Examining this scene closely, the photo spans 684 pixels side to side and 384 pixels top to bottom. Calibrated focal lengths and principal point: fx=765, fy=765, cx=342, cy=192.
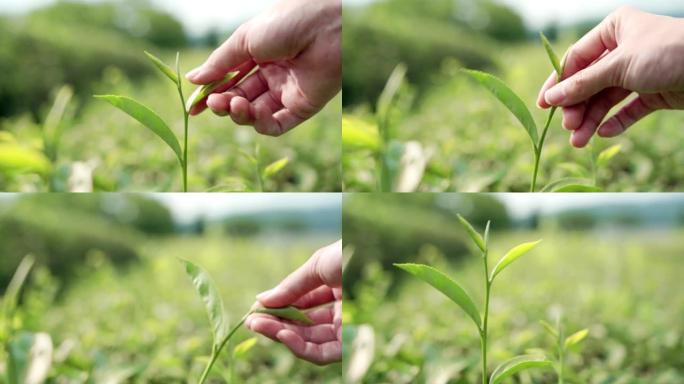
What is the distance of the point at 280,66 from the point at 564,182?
1.51 ft

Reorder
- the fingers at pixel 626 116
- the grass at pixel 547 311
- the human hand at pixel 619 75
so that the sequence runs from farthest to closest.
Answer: the grass at pixel 547 311 < the fingers at pixel 626 116 < the human hand at pixel 619 75

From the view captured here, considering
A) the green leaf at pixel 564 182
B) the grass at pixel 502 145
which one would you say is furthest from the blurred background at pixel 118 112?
the green leaf at pixel 564 182

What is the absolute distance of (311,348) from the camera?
3.65ft

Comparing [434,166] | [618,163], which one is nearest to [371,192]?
[434,166]

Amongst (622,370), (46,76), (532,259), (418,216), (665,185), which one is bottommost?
(622,370)

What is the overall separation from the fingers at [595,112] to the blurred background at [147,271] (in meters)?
0.37

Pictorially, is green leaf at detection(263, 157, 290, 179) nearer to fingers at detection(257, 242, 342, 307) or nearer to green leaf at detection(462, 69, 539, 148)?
fingers at detection(257, 242, 342, 307)

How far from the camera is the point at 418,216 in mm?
1397

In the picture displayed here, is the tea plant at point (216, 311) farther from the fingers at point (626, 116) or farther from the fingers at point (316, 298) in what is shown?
the fingers at point (626, 116)

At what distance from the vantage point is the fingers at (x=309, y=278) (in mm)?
1111

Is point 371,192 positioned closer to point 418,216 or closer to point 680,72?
point 418,216

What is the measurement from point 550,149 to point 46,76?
32.8 inches

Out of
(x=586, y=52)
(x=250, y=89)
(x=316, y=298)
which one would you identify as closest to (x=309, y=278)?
(x=316, y=298)

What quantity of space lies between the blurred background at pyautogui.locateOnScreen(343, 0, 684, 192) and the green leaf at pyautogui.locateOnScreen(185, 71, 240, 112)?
0.20 metres
